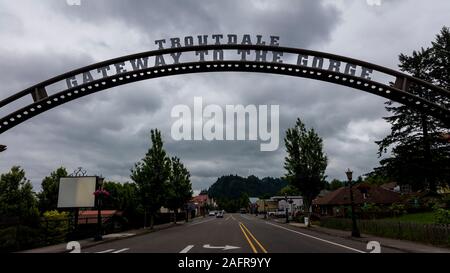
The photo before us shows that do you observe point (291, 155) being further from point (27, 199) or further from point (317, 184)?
point (27, 199)

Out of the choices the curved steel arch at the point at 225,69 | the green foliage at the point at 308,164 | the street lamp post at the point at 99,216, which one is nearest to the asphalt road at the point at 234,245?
the street lamp post at the point at 99,216

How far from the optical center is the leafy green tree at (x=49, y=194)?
59156mm

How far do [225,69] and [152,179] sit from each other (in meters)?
25.4

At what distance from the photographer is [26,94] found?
1602 cm

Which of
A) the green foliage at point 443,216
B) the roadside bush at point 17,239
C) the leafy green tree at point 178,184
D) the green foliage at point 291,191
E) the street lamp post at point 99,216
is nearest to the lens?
the roadside bush at point 17,239

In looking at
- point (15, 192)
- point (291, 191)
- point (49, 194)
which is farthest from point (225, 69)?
point (291, 191)

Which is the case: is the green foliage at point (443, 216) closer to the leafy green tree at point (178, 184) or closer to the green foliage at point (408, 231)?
the green foliage at point (408, 231)

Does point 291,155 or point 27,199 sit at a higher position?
point 291,155

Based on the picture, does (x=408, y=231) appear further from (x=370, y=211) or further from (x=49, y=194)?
(x=49, y=194)

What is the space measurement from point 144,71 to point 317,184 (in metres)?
34.5

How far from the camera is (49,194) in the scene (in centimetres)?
5997

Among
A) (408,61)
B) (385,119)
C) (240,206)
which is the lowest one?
(240,206)

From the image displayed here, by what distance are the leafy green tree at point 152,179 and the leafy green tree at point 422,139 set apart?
88.3 ft
